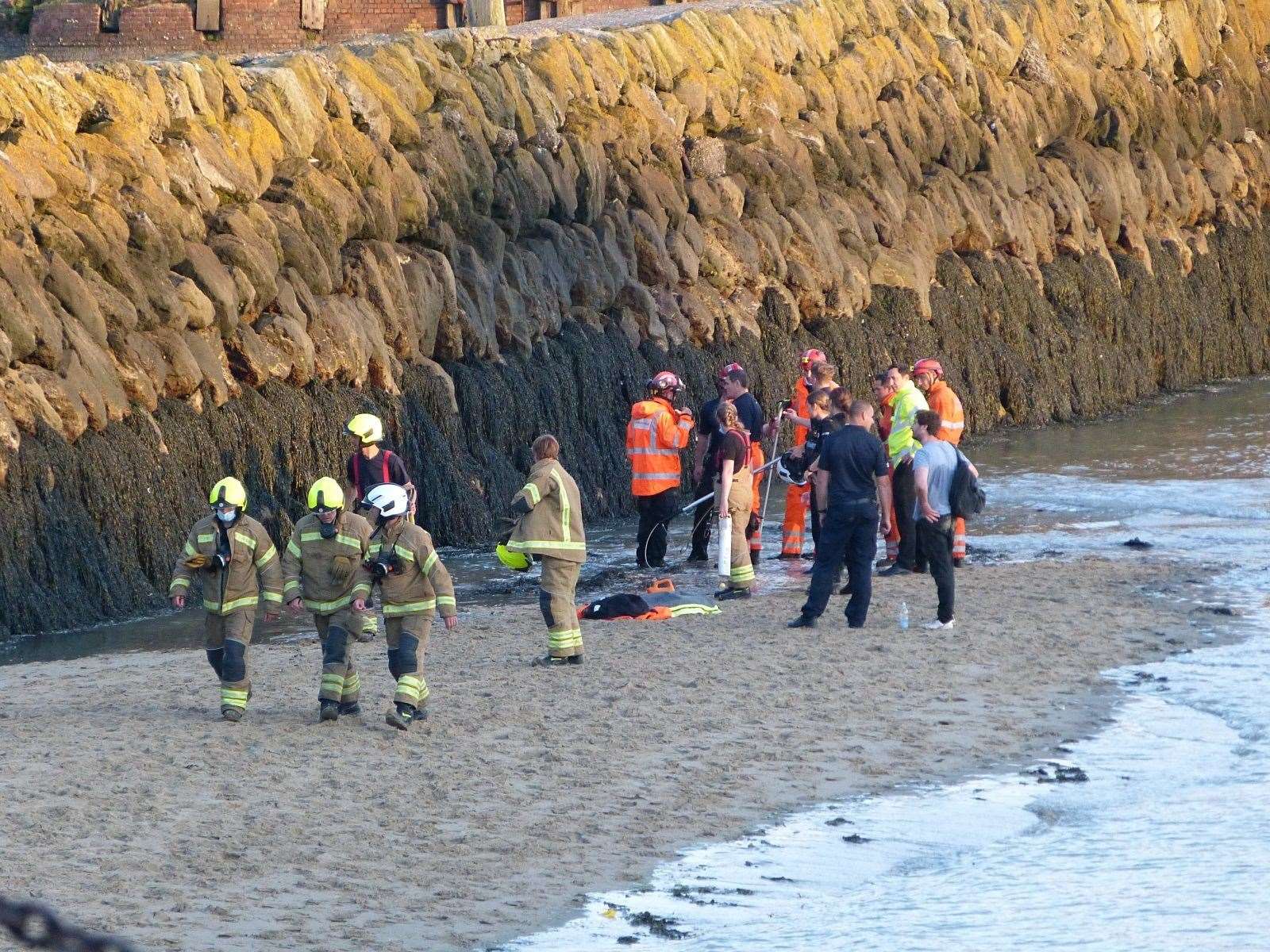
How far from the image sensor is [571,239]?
906 inches

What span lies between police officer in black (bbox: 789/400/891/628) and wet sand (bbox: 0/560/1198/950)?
27 centimetres

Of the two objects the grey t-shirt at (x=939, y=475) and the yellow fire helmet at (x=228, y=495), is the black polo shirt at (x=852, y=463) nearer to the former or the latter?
the grey t-shirt at (x=939, y=475)

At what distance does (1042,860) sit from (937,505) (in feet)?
16.4

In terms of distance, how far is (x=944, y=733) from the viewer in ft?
37.7

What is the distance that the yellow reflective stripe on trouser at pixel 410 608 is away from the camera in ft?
36.6

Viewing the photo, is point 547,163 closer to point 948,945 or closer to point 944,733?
point 944,733

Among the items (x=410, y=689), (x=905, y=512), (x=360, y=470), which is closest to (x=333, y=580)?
(x=410, y=689)

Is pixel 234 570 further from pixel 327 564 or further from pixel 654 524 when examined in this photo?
pixel 654 524

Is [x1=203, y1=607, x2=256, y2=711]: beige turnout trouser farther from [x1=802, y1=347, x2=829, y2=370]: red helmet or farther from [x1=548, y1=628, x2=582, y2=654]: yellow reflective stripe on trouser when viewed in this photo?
[x1=802, y1=347, x2=829, y2=370]: red helmet

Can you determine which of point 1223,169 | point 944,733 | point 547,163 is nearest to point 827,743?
point 944,733

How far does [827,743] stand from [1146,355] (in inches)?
811

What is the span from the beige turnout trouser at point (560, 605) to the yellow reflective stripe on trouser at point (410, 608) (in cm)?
166

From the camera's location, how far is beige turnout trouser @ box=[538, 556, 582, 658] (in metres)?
12.8

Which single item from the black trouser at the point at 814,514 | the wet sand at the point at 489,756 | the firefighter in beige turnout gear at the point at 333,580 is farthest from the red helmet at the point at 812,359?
the firefighter in beige turnout gear at the point at 333,580
